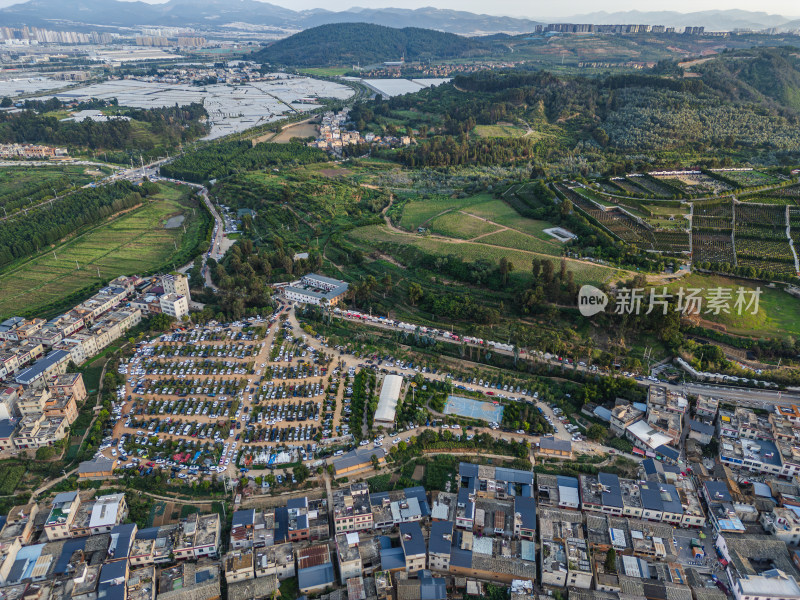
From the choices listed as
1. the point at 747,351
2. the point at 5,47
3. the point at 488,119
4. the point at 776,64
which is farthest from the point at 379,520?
the point at 5,47

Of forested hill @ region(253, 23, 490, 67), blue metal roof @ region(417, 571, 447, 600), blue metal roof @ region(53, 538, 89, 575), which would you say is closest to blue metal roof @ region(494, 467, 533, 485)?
blue metal roof @ region(417, 571, 447, 600)

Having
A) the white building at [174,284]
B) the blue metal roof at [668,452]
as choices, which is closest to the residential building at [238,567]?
the blue metal roof at [668,452]

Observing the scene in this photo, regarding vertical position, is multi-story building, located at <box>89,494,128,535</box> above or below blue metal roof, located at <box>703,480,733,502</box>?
below

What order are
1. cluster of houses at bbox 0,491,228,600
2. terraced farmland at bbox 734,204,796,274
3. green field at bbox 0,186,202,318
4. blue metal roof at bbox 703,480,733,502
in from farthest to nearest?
green field at bbox 0,186,202,318
terraced farmland at bbox 734,204,796,274
blue metal roof at bbox 703,480,733,502
cluster of houses at bbox 0,491,228,600

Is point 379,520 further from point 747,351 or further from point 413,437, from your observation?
point 747,351

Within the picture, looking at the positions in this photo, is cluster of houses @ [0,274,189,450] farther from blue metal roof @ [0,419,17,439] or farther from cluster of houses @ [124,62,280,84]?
cluster of houses @ [124,62,280,84]

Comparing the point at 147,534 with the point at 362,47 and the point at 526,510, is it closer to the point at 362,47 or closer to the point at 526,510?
the point at 526,510

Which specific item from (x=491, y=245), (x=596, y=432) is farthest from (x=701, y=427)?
(x=491, y=245)
